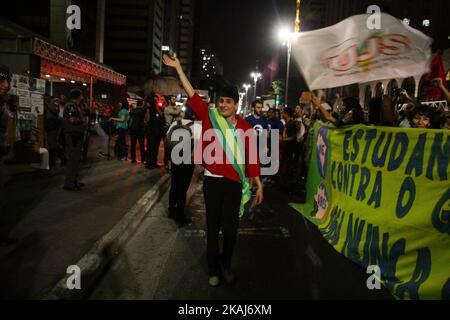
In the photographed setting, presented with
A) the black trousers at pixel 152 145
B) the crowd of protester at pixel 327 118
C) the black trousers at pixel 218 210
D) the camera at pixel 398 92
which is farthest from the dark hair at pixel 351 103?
the black trousers at pixel 152 145

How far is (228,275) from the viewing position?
13.6 feet

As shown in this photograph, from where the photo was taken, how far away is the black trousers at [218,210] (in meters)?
4.06

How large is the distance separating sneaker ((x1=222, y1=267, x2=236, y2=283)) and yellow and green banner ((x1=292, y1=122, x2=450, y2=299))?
5.18ft

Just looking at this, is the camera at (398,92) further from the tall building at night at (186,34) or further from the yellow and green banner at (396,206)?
the tall building at night at (186,34)

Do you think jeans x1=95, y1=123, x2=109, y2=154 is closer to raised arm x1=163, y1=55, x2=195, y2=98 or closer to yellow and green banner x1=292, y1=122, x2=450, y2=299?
yellow and green banner x1=292, y1=122, x2=450, y2=299

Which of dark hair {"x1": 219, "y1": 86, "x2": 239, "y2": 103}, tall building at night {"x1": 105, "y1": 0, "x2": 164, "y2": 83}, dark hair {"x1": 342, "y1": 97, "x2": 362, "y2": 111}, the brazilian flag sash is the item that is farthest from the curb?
tall building at night {"x1": 105, "y1": 0, "x2": 164, "y2": 83}

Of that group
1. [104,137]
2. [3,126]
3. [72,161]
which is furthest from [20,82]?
[3,126]

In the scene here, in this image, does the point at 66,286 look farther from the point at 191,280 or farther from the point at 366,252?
the point at 366,252

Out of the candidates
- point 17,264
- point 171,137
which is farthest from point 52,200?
point 17,264

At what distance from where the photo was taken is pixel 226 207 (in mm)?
4102

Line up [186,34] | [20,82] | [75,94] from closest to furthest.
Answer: [75,94]
[20,82]
[186,34]

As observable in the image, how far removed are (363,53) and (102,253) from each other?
3.83 meters

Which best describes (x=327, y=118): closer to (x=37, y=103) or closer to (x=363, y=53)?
(x=363, y=53)

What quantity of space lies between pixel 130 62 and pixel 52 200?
106 meters
